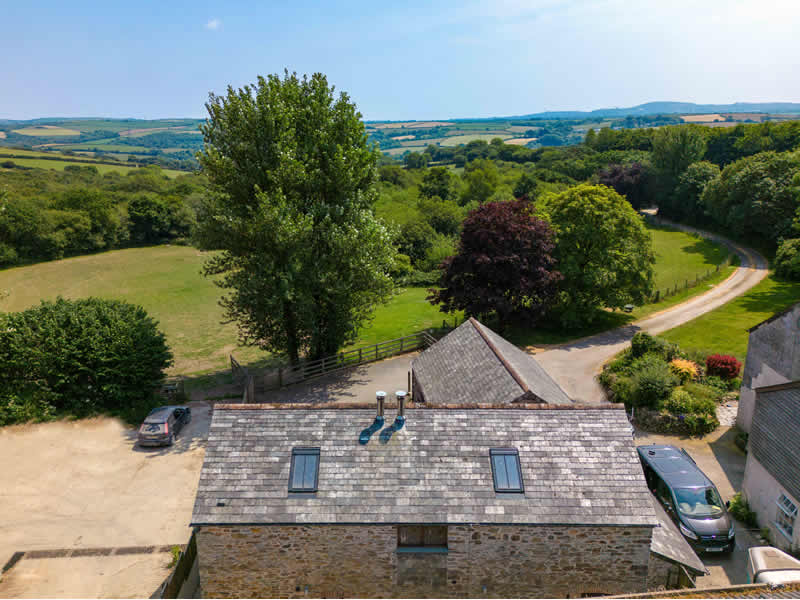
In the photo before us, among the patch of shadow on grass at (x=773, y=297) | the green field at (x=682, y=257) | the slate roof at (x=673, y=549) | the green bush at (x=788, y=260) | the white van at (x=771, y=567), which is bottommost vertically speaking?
the green field at (x=682, y=257)

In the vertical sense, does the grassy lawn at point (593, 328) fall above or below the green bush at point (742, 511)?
below

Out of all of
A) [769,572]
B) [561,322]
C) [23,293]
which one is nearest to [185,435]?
[769,572]

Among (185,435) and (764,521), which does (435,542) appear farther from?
(185,435)

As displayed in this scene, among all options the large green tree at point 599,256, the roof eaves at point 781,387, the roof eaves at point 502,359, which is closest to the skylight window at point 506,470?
the roof eaves at point 502,359

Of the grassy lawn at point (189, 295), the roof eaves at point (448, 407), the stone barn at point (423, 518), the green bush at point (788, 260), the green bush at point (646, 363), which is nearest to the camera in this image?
the stone barn at point (423, 518)

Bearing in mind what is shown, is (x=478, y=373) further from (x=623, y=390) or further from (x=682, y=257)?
(x=682, y=257)

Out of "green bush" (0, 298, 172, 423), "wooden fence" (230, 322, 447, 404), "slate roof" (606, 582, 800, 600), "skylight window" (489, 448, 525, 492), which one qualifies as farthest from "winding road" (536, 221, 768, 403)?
"green bush" (0, 298, 172, 423)

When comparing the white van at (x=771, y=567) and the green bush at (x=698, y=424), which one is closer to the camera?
the white van at (x=771, y=567)

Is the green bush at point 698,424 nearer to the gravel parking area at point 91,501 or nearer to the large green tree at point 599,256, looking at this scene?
the large green tree at point 599,256
